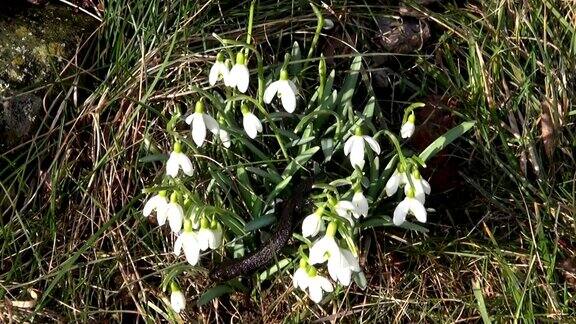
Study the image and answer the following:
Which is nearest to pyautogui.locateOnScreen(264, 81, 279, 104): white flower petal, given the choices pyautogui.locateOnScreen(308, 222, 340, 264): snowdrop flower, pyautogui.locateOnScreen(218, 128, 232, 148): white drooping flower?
pyautogui.locateOnScreen(218, 128, 232, 148): white drooping flower

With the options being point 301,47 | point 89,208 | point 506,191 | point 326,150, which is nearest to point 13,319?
point 89,208

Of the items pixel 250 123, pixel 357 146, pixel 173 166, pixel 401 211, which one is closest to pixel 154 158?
pixel 173 166

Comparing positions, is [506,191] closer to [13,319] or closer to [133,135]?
[133,135]

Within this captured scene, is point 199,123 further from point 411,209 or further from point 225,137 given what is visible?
point 411,209

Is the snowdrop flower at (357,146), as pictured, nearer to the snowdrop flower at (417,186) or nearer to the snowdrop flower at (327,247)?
the snowdrop flower at (417,186)

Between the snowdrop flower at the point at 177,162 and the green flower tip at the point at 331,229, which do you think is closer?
the green flower tip at the point at 331,229

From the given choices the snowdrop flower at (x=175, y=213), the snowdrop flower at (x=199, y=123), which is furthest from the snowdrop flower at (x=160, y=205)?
the snowdrop flower at (x=199, y=123)

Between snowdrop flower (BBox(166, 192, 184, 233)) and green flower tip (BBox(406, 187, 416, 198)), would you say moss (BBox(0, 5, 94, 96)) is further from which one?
green flower tip (BBox(406, 187, 416, 198))
